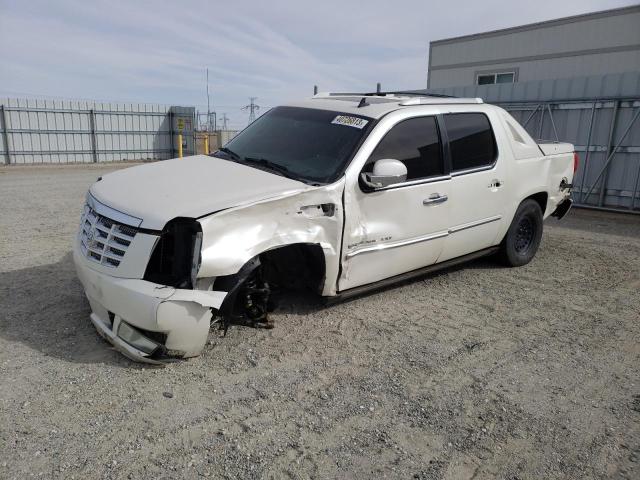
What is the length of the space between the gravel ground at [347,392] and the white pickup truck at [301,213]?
32 cm

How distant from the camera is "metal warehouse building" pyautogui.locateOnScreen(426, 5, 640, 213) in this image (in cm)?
993

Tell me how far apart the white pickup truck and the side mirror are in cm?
1

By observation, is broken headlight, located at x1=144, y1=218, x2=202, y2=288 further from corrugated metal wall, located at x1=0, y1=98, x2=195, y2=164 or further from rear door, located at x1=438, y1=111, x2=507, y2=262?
corrugated metal wall, located at x1=0, y1=98, x2=195, y2=164

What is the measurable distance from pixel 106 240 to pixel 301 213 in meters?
1.36

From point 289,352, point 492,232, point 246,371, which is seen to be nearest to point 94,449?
point 246,371

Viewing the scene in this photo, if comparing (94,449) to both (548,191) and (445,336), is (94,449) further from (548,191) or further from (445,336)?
(548,191)

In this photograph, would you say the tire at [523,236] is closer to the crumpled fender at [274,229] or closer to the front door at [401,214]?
the front door at [401,214]

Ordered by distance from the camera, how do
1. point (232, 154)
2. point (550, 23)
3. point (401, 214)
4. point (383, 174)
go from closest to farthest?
point (383, 174), point (401, 214), point (232, 154), point (550, 23)

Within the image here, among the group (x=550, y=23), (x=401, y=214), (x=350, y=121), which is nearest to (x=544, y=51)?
(x=550, y=23)

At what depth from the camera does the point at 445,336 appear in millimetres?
4105

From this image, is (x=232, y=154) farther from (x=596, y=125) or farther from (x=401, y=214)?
(x=596, y=125)

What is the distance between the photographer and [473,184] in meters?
4.97

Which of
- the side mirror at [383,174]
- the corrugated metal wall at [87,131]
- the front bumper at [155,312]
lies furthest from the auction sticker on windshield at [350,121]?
the corrugated metal wall at [87,131]

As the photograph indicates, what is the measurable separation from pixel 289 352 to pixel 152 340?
3.22 feet
